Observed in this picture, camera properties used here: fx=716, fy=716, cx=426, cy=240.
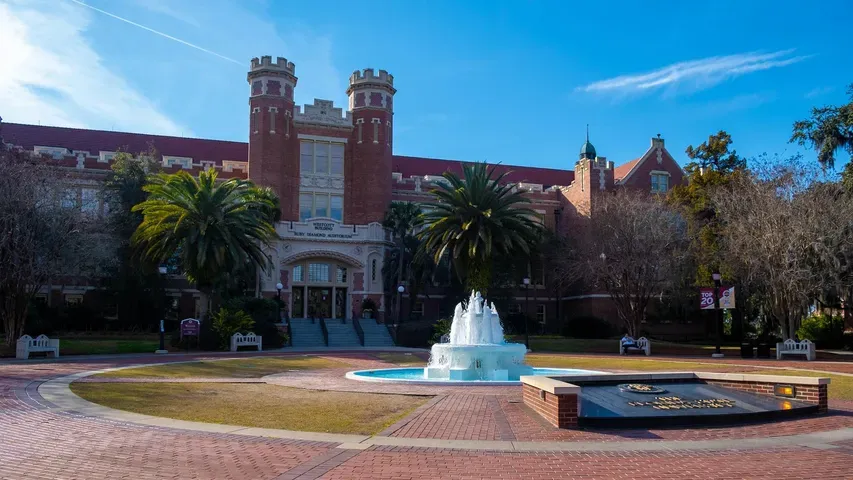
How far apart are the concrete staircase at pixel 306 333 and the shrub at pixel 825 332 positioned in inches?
1106

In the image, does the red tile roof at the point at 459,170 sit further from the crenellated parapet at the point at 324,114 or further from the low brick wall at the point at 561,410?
the low brick wall at the point at 561,410

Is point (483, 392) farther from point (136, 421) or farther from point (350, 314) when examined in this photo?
point (350, 314)

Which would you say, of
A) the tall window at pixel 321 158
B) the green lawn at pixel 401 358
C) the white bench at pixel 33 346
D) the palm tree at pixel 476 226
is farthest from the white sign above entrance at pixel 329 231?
the white bench at pixel 33 346

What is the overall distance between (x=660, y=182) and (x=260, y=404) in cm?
4679

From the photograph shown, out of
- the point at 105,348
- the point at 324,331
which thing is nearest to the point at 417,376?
the point at 105,348

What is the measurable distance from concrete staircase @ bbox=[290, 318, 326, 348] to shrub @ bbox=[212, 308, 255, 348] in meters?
4.95

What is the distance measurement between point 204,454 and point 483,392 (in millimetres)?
8484

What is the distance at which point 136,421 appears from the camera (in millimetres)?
11539

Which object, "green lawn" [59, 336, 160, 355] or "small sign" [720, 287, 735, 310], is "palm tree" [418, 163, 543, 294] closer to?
"small sign" [720, 287, 735, 310]

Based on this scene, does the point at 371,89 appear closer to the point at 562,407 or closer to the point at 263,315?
the point at 263,315

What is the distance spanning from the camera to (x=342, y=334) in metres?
42.5

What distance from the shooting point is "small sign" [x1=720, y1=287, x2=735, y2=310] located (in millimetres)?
32719

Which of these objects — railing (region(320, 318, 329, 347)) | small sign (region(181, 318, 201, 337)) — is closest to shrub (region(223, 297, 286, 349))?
small sign (region(181, 318, 201, 337))

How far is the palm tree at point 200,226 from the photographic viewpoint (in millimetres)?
34062
